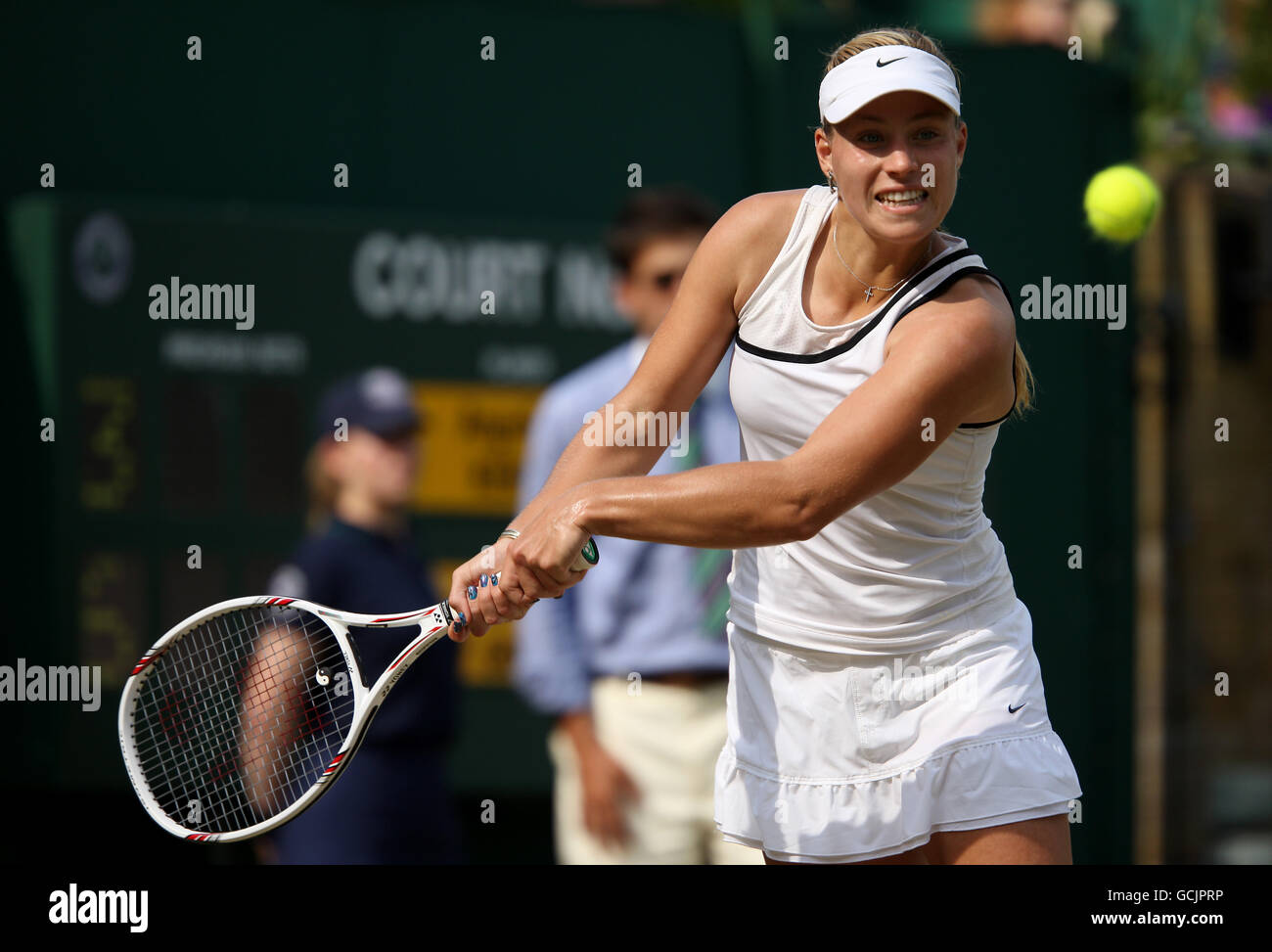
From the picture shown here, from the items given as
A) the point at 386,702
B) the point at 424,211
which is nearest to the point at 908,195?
the point at 386,702

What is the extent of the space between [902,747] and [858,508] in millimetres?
350

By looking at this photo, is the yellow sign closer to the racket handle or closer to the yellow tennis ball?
the yellow tennis ball

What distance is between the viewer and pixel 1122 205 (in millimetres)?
3174

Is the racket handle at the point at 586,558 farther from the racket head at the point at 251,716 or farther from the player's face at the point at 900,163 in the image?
the player's face at the point at 900,163

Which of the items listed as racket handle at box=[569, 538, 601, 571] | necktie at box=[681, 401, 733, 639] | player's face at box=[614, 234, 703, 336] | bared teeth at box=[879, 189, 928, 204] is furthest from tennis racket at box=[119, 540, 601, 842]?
player's face at box=[614, 234, 703, 336]

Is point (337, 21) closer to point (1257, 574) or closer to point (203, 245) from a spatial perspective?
point (203, 245)

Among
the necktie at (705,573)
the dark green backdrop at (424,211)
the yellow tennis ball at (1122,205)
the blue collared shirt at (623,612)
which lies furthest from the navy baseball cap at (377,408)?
the yellow tennis ball at (1122,205)

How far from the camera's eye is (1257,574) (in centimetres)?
776

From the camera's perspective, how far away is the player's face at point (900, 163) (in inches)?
100

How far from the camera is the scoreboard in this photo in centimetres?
554

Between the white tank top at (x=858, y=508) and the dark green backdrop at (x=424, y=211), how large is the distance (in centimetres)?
315

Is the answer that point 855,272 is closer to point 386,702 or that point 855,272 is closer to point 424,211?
point 386,702

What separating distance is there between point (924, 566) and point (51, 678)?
3690 millimetres
